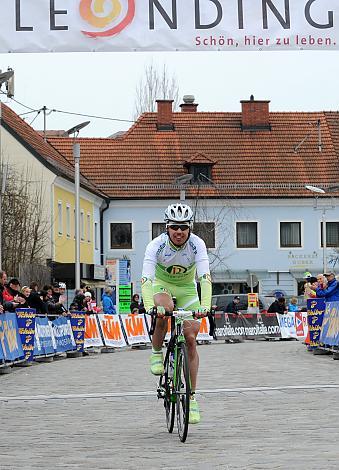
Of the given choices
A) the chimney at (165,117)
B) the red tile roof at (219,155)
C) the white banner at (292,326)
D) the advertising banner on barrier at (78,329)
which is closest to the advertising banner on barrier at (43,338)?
the advertising banner on barrier at (78,329)

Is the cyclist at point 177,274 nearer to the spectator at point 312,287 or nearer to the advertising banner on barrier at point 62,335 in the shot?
the advertising banner on barrier at point 62,335

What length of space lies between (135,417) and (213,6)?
4.21 metres

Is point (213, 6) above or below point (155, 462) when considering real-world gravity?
above

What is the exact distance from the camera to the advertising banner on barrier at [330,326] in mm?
23969

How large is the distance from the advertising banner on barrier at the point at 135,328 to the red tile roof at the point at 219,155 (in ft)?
97.5

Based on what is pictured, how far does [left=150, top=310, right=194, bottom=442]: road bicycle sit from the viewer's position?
1023 cm

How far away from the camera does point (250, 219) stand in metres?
67.7

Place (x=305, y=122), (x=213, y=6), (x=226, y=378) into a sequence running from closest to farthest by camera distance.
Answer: (x=213, y=6) → (x=226, y=378) → (x=305, y=122)

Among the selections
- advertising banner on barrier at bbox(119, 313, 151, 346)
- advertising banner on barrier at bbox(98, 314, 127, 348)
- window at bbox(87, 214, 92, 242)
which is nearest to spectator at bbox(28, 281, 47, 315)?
advertising banner on barrier at bbox(98, 314, 127, 348)

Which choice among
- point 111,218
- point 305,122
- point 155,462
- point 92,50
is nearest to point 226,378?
point 92,50

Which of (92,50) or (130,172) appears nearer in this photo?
(92,50)

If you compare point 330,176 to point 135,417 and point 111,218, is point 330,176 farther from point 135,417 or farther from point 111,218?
point 135,417

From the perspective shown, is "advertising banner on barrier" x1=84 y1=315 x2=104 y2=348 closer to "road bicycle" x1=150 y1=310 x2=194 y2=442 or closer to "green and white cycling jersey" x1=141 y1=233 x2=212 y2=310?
"green and white cycling jersey" x1=141 y1=233 x2=212 y2=310

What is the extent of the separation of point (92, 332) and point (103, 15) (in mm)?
20559
